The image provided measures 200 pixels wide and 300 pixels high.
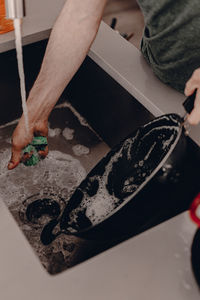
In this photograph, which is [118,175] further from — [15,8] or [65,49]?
[15,8]

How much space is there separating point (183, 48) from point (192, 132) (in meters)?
0.21

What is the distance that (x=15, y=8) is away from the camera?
1.80 ft

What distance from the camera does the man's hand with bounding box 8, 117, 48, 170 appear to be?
101 centimetres

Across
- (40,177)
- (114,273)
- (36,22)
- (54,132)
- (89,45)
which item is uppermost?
(36,22)

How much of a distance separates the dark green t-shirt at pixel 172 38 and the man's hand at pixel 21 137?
36 centimetres

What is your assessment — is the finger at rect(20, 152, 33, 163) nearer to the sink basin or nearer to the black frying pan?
the sink basin

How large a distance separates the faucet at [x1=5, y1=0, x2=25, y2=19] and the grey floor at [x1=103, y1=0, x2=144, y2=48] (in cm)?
216

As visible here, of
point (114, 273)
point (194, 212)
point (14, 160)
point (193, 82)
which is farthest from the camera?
point (14, 160)

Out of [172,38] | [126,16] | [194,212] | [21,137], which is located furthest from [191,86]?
[126,16]

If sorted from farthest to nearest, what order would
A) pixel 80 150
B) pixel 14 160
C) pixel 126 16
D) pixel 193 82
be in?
pixel 126 16 → pixel 80 150 → pixel 14 160 → pixel 193 82

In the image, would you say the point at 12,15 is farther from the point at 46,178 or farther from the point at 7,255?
the point at 46,178

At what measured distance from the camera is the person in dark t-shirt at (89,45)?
2.89ft

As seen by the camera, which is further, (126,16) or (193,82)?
(126,16)

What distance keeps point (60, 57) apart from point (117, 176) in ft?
1.16
